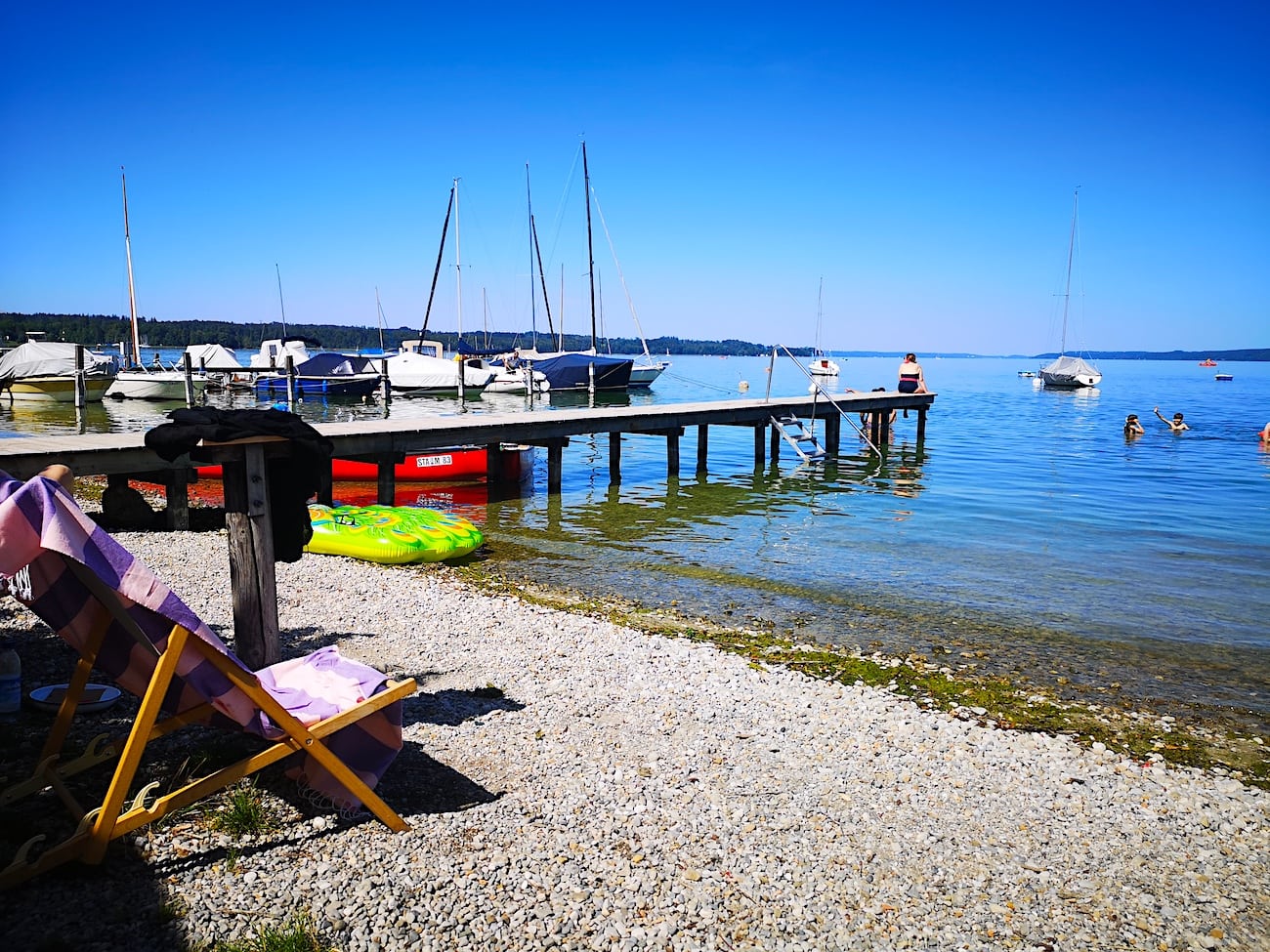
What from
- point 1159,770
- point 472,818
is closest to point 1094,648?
point 1159,770

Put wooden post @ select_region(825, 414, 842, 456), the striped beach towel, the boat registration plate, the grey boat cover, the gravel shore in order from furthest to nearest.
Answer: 1. the grey boat cover
2. wooden post @ select_region(825, 414, 842, 456)
3. the boat registration plate
4. the gravel shore
5. the striped beach towel

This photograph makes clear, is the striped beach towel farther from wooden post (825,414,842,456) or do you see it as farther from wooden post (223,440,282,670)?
wooden post (825,414,842,456)

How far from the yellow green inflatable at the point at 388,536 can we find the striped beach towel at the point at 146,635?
674 centimetres

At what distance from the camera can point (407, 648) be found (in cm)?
739

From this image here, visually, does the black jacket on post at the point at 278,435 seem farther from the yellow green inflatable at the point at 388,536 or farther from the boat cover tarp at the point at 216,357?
the boat cover tarp at the point at 216,357

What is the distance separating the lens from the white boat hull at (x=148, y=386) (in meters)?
41.4

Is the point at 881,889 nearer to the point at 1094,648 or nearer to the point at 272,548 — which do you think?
the point at 272,548

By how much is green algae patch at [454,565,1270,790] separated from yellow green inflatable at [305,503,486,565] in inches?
108

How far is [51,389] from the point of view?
41.5m

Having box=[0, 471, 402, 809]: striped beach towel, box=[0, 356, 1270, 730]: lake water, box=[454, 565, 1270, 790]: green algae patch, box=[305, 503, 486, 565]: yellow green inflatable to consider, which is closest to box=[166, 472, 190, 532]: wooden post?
box=[305, 503, 486, 565]: yellow green inflatable

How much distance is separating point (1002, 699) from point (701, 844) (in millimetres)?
3776

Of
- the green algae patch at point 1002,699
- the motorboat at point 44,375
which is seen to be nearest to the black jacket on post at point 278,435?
the green algae patch at point 1002,699

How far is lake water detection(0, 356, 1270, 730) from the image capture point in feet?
29.0

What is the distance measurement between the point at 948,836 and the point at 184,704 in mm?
3598
